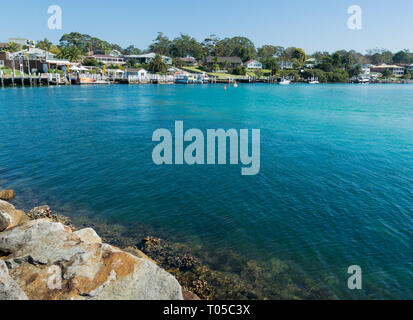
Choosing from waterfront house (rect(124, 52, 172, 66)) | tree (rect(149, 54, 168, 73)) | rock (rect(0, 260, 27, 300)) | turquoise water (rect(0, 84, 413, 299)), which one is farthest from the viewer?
waterfront house (rect(124, 52, 172, 66))

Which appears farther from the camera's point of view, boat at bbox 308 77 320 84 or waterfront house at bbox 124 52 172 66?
boat at bbox 308 77 320 84

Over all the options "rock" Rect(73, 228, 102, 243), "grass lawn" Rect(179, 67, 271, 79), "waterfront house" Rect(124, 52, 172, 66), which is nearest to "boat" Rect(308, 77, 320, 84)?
"grass lawn" Rect(179, 67, 271, 79)

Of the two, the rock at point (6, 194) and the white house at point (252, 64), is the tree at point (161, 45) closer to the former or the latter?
the white house at point (252, 64)

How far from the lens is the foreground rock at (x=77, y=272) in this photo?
8289 mm

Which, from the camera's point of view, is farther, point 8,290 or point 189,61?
point 189,61

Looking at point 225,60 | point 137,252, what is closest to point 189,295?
point 137,252

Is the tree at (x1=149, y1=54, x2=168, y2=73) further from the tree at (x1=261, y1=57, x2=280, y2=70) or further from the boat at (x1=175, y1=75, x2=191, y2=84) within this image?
the tree at (x1=261, y1=57, x2=280, y2=70)

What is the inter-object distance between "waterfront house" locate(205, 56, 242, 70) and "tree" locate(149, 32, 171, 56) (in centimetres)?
3142

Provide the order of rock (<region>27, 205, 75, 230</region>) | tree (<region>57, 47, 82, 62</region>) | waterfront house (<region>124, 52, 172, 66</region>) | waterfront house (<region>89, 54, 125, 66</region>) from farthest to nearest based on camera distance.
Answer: waterfront house (<region>124, 52, 172, 66</region>) < waterfront house (<region>89, 54, 125, 66</region>) < tree (<region>57, 47, 82, 62</region>) < rock (<region>27, 205, 75, 230</region>)

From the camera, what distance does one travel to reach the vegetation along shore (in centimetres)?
10512

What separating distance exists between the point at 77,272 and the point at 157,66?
5617 inches

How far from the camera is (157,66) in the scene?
466ft

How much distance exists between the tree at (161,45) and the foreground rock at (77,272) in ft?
651

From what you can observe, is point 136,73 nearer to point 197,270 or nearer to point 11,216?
point 11,216
